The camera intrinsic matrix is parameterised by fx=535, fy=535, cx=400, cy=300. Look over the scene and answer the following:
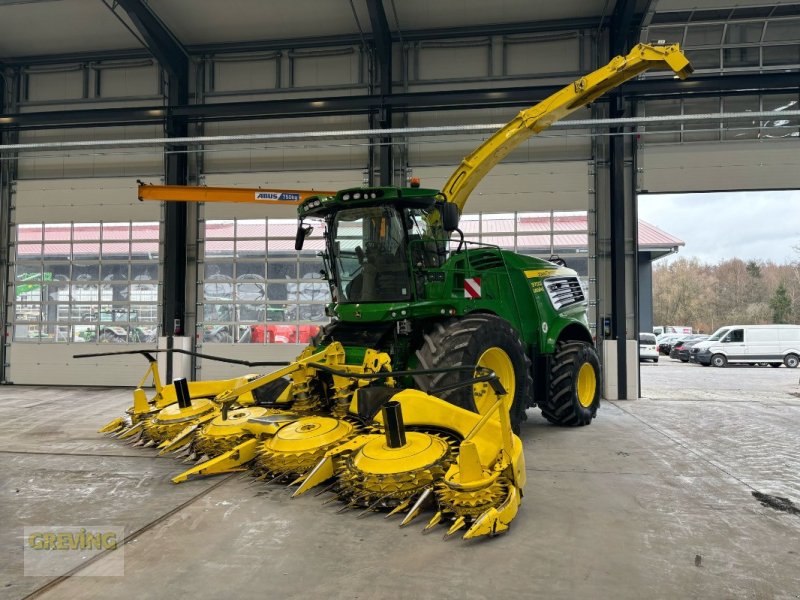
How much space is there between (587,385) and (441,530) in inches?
200

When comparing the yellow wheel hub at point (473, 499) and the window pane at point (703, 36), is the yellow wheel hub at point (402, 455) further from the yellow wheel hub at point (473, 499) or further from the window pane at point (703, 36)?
the window pane at point (703, 36)

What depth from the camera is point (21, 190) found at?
1212 centimetres

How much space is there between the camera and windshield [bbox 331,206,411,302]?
5703mm

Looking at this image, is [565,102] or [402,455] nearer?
[402,455]

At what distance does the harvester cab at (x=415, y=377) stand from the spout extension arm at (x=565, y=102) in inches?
→ 0.8

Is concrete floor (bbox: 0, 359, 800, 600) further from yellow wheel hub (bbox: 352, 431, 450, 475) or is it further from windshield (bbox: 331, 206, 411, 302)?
windshield (bbox: 331, 206, 411, 302)

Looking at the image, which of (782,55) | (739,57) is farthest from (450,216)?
(782,55)

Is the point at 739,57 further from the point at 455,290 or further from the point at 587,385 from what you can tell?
the point at 455,290

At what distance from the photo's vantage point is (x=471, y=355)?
198 inches

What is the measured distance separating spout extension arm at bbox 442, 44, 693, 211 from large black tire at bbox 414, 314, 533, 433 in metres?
1.84

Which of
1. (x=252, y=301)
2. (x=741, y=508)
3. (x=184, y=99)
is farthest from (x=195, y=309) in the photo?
(x=741, y=508)

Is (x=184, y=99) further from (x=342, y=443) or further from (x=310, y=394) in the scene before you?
(x=342, y=443)

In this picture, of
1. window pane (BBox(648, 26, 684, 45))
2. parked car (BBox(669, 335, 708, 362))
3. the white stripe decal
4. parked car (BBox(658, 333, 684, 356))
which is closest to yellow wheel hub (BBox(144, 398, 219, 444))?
the white stripe decal

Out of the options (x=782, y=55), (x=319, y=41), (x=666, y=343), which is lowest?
(x=666, y=343)
